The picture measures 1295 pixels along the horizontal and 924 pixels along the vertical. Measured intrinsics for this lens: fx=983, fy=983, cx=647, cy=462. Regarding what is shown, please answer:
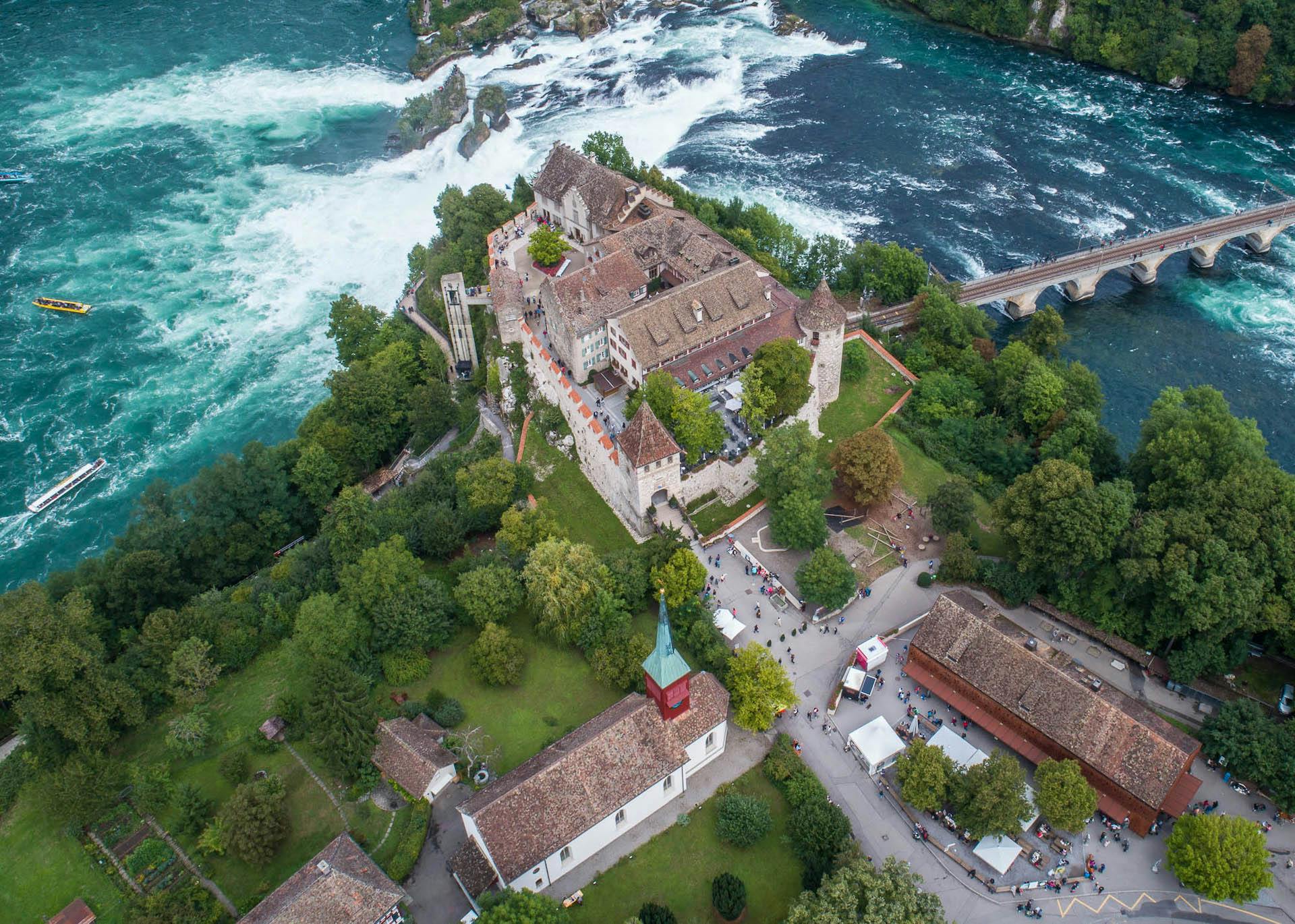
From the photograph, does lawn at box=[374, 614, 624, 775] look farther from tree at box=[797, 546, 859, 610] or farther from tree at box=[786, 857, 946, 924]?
tree at box=[786, 857, 946, 924]

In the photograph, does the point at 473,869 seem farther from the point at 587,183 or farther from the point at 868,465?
the point at 587,183

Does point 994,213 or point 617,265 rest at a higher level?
point 617,265

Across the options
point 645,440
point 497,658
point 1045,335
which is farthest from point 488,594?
point 1045,335

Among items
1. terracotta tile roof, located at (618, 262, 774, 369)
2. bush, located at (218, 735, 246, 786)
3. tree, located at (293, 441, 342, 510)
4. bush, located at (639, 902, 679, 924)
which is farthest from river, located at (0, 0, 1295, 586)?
bush, located at (639, 902, 679, 924)

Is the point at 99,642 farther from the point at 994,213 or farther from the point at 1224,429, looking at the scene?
the point at 994,213

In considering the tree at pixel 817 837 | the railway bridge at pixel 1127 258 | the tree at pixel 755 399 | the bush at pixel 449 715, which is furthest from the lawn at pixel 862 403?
the bush at pixel 449 715

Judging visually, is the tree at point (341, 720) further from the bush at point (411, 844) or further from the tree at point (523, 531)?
the tree at point (523, 531)

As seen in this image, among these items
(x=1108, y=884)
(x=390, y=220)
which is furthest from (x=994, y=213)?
(x=1108, y=884)

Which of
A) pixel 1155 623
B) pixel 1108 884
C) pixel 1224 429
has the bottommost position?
pixel 1108 884
